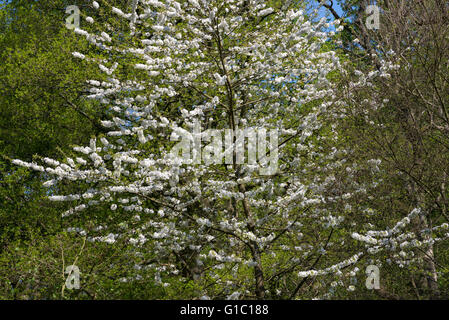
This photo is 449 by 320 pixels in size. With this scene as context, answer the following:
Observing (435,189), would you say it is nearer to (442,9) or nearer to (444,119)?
(444,119)

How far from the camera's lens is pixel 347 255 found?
704 cm

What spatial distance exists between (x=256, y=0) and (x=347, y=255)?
406cm

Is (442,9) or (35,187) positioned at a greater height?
(442,9)

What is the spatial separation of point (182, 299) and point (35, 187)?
27.5 feet

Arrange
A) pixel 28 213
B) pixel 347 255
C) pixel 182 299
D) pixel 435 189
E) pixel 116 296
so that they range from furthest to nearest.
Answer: pixel 28 213 → pixel 435 189 → pixel 347 255 → pixel 116 296 → pixel 182 299
